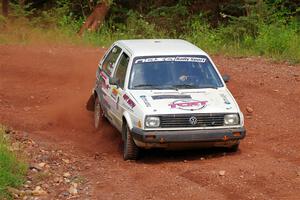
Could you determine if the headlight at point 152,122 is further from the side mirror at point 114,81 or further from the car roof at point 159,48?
the car roof at point 159,48

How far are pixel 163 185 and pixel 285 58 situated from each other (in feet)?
31.5

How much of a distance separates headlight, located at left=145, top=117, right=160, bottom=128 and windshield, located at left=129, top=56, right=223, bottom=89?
0.93m

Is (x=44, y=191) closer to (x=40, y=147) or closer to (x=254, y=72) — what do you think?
(x=40, y=147)

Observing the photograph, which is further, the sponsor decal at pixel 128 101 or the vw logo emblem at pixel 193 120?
the sponsor decal at pixel 128 101

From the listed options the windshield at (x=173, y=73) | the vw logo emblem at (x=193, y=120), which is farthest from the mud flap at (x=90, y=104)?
the vw logo emblem at (x=193, y=120)

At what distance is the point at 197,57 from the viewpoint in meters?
11.5

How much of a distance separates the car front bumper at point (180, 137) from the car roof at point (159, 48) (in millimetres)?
1679

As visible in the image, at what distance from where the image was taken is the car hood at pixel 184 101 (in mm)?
10156

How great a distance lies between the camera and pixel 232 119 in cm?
1031

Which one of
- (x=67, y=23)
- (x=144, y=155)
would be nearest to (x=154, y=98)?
(x=144, y=155)

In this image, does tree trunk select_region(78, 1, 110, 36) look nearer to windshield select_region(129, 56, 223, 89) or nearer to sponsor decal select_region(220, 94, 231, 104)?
windshield select_region(129, 56, 223, 89)

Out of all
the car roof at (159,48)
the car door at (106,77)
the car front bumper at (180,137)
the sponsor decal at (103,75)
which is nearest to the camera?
the car front bumper at (180,137)

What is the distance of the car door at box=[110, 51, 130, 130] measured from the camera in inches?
434

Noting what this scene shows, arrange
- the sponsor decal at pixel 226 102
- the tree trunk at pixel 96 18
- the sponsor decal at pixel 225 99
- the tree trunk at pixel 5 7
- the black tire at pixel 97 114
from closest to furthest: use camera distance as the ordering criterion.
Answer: the sponsor decal at pixel 226 102 → the sponsor decal at pixel 225 99 → the black tire at pixel 97 114 → the tree trunk at pixel 96 18 → the tree trunk at pixel 5 7
